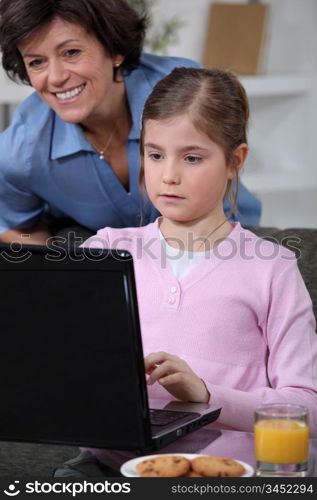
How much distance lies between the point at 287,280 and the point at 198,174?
0.22m

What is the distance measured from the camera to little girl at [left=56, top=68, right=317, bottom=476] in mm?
1421

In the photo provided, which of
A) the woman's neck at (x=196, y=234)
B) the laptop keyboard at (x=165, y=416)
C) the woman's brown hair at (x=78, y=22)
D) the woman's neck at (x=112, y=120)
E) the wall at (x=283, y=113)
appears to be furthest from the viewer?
the wall at (x=283, y=113)

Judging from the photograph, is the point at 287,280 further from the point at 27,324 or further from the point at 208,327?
the point at 27,324

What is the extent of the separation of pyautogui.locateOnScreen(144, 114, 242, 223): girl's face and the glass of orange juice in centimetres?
51

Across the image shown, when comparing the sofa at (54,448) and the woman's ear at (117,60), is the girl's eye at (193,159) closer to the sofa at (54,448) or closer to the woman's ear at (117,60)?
the sofa at (54,448)

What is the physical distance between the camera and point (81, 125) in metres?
2.21

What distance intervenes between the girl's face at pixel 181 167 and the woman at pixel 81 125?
1.79 ft

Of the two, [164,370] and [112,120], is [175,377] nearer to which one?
[164,370]

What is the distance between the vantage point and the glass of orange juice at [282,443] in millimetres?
1022

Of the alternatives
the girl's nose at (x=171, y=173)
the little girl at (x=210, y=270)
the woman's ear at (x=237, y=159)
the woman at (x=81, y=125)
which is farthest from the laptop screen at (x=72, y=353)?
the woman at (x=81, y=125)

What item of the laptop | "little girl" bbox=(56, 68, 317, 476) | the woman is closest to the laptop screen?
the laptop

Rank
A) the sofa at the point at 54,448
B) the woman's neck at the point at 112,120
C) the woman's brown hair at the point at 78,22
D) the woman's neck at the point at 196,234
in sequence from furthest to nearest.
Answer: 1. the woman's neck at the point at 112,120
2. the woman's brown hair at the point at 78,22
3. the sofa at the point at 54,448
4. the woman's neck at the point at 196,234

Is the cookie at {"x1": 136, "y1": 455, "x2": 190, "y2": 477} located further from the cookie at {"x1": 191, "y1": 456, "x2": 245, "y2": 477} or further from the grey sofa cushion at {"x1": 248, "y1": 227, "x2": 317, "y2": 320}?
the grey sofa cushion at {"x1": 248, "y1": 227, "x2": 317, "y2": 320}

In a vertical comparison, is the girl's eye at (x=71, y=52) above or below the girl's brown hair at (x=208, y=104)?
above
